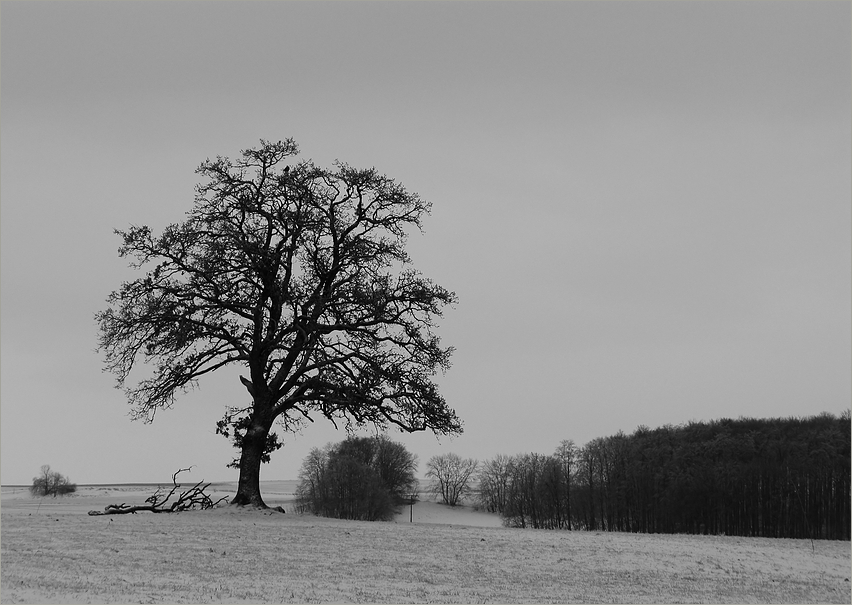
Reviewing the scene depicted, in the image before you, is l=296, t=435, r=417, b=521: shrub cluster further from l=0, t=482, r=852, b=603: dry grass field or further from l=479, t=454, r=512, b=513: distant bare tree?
l=0, t=482, r=852, b=603: dry grass field

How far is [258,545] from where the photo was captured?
19969 millimetres

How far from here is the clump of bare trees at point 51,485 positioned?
186 feet

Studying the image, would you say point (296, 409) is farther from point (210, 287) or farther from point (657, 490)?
point (657, 490)

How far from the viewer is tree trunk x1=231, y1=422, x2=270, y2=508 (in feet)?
100

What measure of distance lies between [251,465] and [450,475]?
10773 centimetres

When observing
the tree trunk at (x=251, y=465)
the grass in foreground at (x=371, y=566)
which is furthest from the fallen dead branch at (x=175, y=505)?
the grass in foreground at (x=371, y=566)

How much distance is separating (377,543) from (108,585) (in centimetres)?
911

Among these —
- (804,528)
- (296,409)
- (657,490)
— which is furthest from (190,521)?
(657,490)

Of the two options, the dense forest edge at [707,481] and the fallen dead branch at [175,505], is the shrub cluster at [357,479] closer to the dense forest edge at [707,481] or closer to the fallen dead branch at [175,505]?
the dense forest edge at [707,481]

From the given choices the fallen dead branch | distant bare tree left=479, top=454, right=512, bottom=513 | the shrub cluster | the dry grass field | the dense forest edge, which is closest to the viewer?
the dry grass field

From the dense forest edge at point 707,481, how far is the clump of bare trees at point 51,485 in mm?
45351

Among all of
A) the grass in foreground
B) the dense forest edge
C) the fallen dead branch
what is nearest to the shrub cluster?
the dense forest edge

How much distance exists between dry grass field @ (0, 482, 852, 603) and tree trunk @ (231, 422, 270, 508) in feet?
10.3

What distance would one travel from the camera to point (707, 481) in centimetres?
6284
